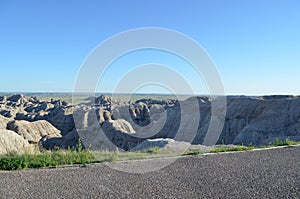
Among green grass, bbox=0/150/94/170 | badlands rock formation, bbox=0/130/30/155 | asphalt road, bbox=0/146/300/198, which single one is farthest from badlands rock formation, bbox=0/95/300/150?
asphalt road, bbox=0/146/300/198

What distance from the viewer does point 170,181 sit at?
7234 millimetres

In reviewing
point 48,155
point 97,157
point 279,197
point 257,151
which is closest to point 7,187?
point 48,155

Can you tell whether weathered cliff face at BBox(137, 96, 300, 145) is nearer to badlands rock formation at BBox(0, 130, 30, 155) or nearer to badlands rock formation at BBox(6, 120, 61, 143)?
badlands rock formation at BBox(6, 120, 61, 143)

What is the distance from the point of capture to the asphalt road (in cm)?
626

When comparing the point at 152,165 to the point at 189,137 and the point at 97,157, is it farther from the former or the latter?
the point at 189,137

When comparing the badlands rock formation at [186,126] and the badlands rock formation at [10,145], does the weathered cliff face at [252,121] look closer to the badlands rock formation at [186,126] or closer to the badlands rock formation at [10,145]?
the badlands rock formation at [186,126]

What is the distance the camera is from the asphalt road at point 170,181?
6262 mm

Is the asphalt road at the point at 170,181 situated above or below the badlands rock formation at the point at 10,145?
above

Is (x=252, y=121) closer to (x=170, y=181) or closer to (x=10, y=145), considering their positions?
(x=10, y=145)

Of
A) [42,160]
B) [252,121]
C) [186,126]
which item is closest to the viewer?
[42,160]

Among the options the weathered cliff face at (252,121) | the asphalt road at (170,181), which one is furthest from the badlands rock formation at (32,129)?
the asphalt road at (170,181)

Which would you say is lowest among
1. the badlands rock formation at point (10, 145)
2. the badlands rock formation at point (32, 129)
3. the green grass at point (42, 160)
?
the badlands rock formation at point (32, 129)

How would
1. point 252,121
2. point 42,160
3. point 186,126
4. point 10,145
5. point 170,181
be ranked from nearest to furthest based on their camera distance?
1. point 170,181
2. point 42,160
3. point 10,145
4. point 252,121
5. point 186,126

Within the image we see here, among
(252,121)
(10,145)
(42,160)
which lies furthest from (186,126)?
(42,160)
